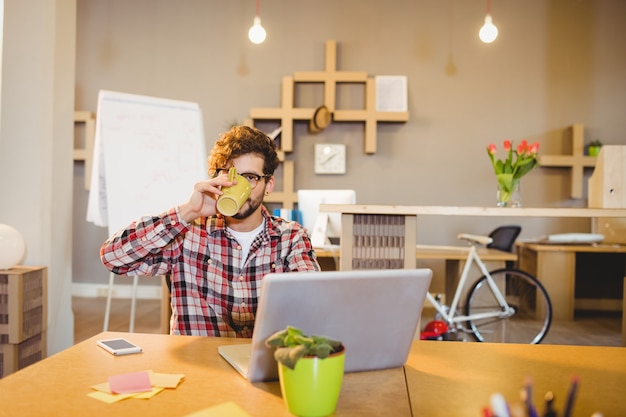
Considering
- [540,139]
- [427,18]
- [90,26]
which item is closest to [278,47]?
[427,18]

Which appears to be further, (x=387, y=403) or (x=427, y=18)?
(x=427, y=18)

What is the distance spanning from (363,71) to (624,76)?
2289 millimetres

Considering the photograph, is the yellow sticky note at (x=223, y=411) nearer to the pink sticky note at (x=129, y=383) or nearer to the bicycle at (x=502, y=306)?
the pink sticky note at (x=129, y=383)

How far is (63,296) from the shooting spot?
314 cm

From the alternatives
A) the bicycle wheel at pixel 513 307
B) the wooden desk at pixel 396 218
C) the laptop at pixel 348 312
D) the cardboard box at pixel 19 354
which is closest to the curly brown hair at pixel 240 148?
the laptop at pixel 348 312

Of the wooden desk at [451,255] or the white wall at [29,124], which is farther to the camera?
the wooden desk at [451,255]

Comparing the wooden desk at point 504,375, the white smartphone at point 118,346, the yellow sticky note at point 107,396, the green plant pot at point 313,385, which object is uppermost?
the green plant pot at point 313,385

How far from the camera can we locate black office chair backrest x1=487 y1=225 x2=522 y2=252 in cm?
435

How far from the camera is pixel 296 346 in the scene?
2.64 feet

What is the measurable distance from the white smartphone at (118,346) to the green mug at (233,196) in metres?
0.40

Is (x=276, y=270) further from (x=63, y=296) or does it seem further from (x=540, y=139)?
(x=540, y=139)

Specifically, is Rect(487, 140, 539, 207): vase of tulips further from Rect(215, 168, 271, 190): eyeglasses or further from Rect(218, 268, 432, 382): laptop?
Rect(218, 268, 432, 382): laptop

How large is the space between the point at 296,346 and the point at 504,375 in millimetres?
451

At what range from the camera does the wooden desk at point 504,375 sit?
89cm
